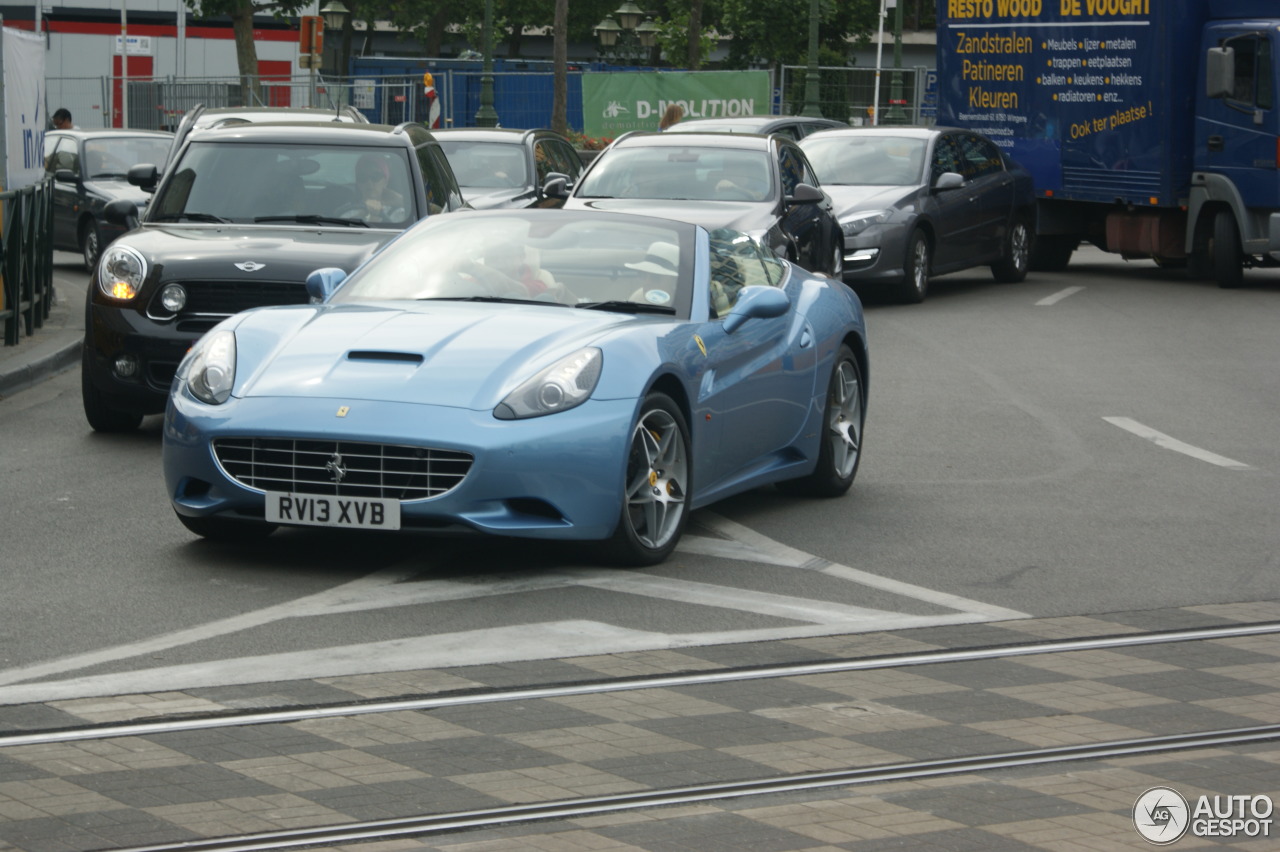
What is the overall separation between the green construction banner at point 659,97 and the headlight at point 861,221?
2351 centimetres

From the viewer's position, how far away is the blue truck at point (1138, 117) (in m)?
20.5

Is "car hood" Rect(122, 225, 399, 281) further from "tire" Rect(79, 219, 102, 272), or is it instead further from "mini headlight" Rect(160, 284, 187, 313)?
"tire" Rect(79, 219, 102, 272)

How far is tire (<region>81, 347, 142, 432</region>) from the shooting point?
1067cm

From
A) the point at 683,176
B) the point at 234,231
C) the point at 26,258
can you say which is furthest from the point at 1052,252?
the point at 234,231

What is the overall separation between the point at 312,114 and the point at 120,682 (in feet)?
35.2

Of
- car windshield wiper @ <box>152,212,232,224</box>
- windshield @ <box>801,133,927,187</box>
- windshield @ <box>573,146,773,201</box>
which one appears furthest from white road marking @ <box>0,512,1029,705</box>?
windshield @ <box>801,133,927,187</box>

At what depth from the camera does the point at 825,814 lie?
4652 mm

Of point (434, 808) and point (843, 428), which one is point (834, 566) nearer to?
point (843, 428)

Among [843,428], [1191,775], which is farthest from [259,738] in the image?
[843,428]

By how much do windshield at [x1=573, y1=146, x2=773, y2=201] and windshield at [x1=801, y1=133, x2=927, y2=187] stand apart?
3.23 metres

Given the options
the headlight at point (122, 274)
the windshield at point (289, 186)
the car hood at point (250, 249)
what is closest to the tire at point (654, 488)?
the car hood at point (250, 249)

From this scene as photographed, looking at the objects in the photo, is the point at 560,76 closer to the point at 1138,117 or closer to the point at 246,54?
the point at 246,54

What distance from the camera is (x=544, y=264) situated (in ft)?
27.4

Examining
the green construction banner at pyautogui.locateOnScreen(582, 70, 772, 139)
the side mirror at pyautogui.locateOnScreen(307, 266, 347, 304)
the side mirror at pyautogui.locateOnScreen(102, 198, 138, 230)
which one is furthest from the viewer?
the green construction banner at pyautogui.locateOnScreen(582, 70, 772, 139)
